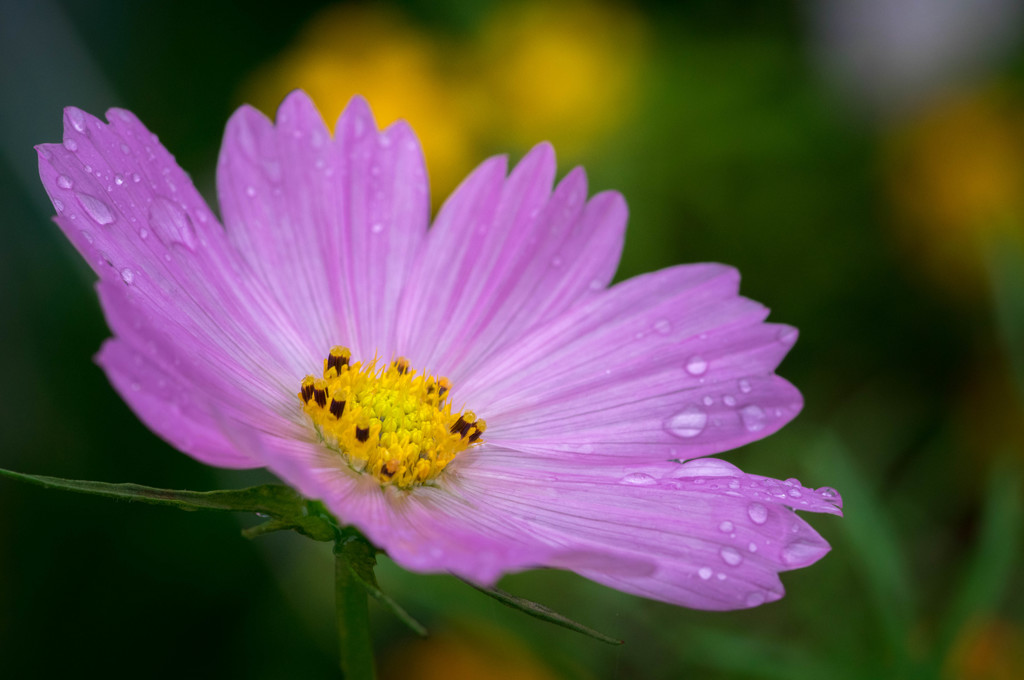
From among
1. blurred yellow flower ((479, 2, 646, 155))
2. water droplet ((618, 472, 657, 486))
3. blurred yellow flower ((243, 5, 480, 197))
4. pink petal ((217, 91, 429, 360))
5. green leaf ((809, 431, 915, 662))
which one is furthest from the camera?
blurred yellow flower ((479, 2, 646, 155))

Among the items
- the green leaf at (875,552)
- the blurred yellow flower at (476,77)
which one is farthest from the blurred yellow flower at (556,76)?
the green leaf at (875,552)

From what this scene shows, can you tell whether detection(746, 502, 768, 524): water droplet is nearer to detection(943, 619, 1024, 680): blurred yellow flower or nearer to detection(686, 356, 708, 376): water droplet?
detection(686, 356, 708, 376): water droplet

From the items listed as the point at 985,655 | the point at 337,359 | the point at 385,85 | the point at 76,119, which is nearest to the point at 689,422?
the point at 337,359

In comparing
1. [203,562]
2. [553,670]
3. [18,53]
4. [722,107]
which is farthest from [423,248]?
[722,107]

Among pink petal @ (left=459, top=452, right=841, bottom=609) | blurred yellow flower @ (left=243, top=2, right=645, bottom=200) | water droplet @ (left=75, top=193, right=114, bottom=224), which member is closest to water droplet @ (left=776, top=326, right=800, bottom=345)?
pink petal @ (left=459, top=452, right=841, bottom=609)

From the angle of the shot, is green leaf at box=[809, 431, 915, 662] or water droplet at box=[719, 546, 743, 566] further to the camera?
green leaf at box=[809, 431, 915, 662]

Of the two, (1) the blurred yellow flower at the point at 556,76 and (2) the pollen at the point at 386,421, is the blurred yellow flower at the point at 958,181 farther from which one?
(2) the pollen at the point at 386,421

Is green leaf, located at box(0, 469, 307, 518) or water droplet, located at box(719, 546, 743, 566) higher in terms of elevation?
water droplet, located at box(719, 546, 743, 566)

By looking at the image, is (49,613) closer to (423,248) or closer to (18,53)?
(423,248)

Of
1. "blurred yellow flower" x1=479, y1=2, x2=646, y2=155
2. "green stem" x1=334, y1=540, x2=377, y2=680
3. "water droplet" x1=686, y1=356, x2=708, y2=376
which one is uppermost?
"blurred yellow flower" x1=479, y1=2, x2=646, y2=155
